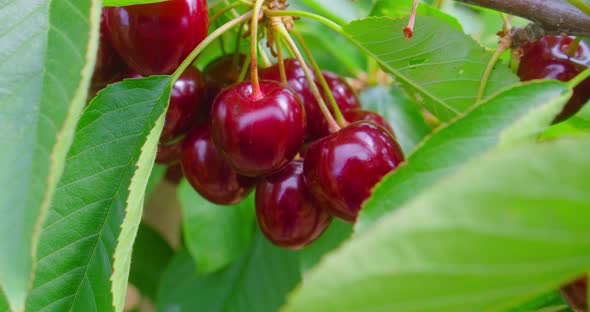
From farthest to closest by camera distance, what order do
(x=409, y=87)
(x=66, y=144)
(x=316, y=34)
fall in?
(x=316, y=34) → (x=409, y=87) → (x=66, y=144)

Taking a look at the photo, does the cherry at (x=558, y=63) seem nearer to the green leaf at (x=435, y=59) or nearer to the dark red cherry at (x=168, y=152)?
the green leaf at (x=435, y=59)

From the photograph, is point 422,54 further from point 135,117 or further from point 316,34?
point 316,34

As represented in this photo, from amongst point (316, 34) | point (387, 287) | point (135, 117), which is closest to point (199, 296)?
point (316, 34)

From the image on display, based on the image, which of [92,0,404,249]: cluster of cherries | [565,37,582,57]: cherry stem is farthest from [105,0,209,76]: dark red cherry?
[565,37,582,57]: cherry stem

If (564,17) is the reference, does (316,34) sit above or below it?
below

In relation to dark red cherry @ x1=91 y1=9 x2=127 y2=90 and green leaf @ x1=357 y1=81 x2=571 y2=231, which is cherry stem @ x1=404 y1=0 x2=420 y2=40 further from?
dark red cherry @ x1=91 y1=9 x2=127 y2=90

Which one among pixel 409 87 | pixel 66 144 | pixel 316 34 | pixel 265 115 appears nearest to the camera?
pixel 66 144

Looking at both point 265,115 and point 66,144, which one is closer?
point 66,144
